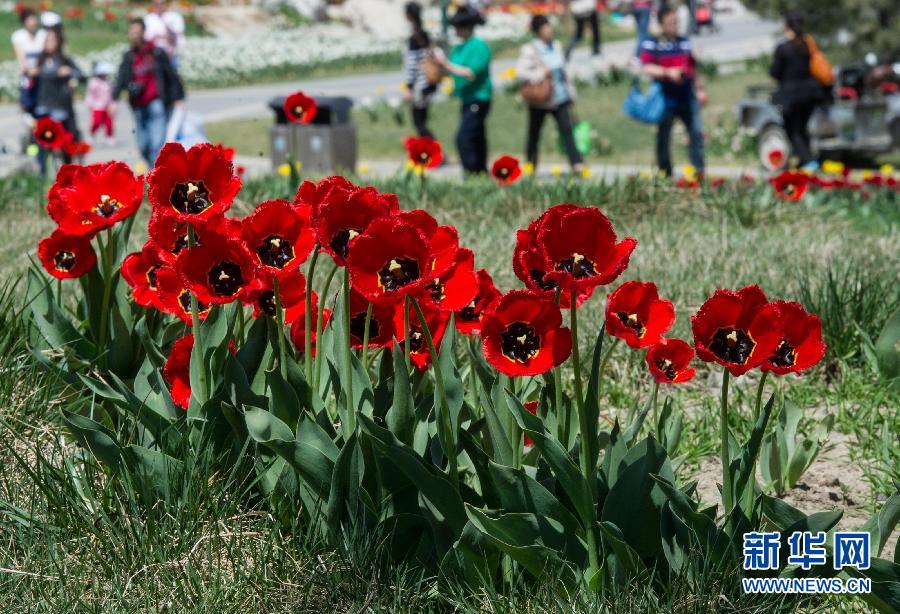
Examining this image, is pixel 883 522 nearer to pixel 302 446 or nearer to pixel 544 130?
pixel 302 446

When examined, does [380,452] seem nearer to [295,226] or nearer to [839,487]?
[295,226]

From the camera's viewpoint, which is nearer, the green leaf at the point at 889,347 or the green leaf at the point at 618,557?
the green leaf at the point at 618,557

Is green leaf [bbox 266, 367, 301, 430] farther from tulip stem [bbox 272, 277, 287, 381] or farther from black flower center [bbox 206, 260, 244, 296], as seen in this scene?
black flower center [bbox 206, 260, 244, 296]

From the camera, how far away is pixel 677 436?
9.77ft

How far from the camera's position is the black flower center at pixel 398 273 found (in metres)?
2.31

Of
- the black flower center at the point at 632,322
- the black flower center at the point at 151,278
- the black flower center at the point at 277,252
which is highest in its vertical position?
the black flower center at the point at 277,252

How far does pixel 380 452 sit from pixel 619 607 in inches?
21.3

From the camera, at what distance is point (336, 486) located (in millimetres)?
2469

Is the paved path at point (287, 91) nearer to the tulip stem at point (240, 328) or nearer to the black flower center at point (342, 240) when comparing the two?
the tulip stem at point (240, 328)

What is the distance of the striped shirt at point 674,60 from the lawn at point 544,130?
3.23 metres

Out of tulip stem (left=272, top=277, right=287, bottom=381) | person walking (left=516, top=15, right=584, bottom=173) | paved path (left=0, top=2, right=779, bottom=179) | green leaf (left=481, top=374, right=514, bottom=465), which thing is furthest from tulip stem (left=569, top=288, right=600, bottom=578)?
paved path (left=0, top=2, right=779, bottom=179)

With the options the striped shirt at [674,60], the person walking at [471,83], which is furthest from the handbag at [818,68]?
the person walking at [471,83]

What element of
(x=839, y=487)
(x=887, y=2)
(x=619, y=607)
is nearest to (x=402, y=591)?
(x=619, y=607)

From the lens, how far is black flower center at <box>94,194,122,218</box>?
3064mm
